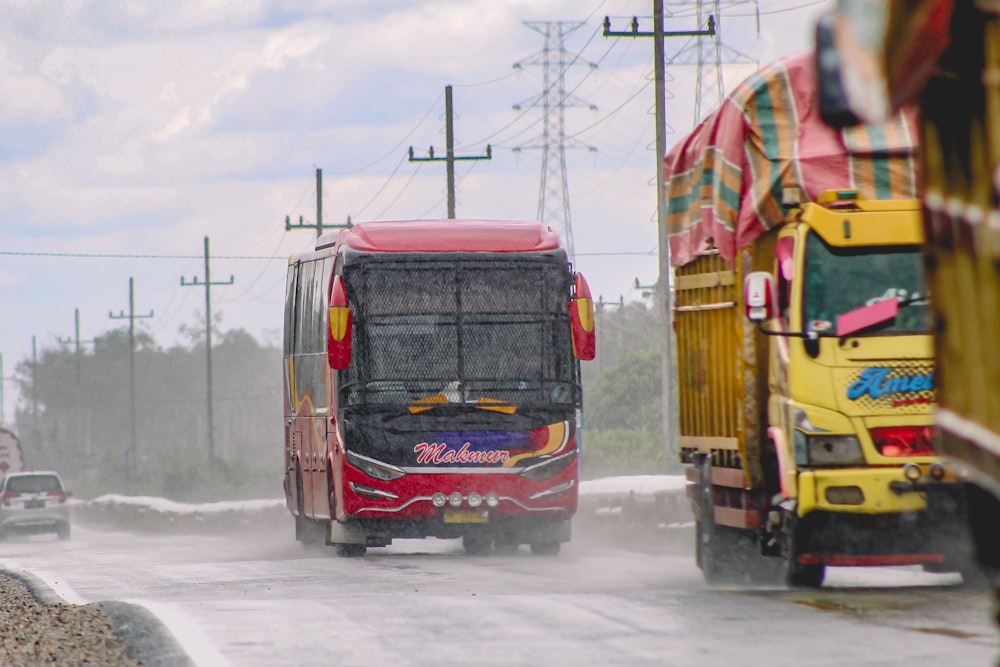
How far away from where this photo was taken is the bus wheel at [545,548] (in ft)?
69.6

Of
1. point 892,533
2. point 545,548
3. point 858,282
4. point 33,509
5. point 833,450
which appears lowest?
point 33,509

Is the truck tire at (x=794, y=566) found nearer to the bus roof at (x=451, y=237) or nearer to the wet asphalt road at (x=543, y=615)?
the wet asphalt road at (x=543, y=615)

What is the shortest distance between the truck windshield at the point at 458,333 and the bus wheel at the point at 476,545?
2596 mm

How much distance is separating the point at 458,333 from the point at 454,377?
466mm

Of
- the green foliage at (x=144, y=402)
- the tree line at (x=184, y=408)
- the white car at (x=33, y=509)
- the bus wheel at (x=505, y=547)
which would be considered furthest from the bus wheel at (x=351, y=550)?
the green foliage at (x=144, y=402)

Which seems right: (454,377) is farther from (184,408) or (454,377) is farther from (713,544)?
(184,408)

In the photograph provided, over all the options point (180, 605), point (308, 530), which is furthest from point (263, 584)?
point (308, 530)

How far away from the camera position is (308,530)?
79.0 ft

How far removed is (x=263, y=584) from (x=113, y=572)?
14.6 feet

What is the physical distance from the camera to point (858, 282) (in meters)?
12.9

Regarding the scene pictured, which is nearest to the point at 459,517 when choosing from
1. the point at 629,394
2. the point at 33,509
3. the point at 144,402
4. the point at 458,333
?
the point at 458,333

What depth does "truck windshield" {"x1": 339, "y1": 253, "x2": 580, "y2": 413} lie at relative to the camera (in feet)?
65.6

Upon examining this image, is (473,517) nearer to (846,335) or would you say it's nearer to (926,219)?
(846,335)

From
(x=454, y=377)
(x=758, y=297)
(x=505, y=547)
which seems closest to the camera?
(x=758, y=297)
